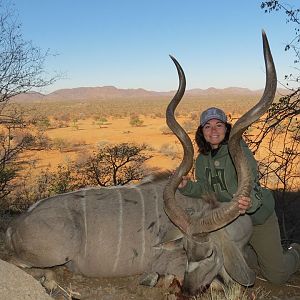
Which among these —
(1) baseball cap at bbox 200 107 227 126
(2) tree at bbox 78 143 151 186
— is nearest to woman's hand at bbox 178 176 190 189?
(1) baseball cap at bbox 200 107 227 126

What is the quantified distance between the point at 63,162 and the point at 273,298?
8.84m

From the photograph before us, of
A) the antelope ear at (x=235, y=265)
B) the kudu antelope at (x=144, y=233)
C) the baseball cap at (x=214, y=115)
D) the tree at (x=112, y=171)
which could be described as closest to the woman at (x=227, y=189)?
the baseball cap at (x=214, y=115)

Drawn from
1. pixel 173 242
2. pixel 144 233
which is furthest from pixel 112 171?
pixel 173 242

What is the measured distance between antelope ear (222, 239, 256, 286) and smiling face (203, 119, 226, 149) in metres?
0.68

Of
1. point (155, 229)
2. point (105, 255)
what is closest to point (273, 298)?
point (155, 229)

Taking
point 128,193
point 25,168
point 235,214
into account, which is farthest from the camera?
point 25,168

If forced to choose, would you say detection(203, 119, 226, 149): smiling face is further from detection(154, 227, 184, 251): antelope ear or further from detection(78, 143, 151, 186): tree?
detection(78, 143, 151, 186): tree

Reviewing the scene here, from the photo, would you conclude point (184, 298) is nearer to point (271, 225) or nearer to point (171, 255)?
point (171, 255)

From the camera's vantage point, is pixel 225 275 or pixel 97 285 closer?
pixel 225 275

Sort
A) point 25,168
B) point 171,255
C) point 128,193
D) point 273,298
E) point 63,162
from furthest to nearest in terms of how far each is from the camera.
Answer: point 63,162
point 25,168
point 128,193
point 171,255
point 273,298

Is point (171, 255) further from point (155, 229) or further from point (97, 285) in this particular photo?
point (97, 285)

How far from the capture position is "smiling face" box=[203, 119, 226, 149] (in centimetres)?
304

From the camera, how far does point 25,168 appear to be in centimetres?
1021

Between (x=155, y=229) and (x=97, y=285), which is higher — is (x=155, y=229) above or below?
above
